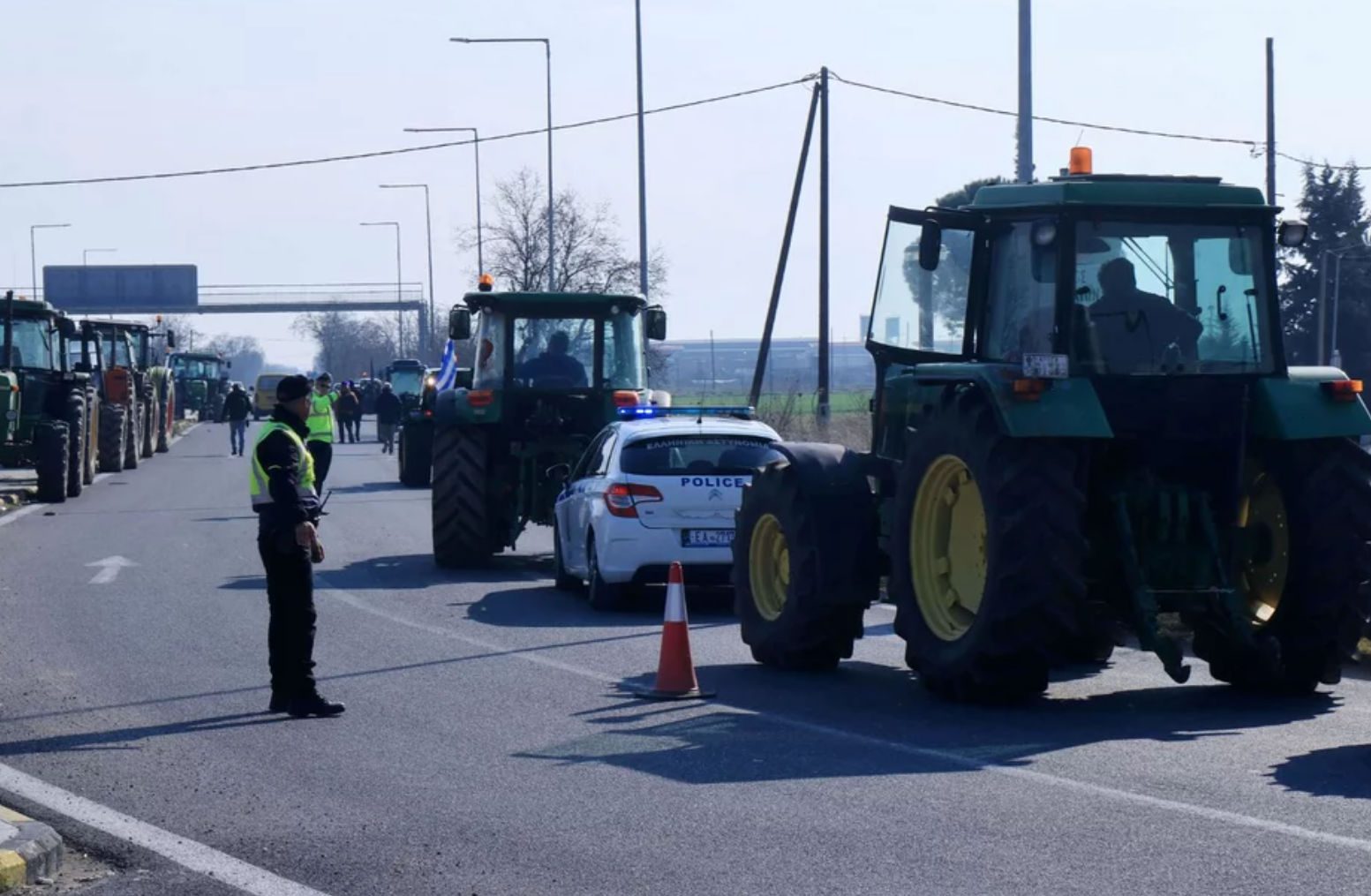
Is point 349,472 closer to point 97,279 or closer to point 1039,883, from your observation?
point 1039,883

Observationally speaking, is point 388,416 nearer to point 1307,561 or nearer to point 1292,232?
point 1292,232

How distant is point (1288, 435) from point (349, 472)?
3166 centimetres

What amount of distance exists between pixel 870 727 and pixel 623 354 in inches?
469

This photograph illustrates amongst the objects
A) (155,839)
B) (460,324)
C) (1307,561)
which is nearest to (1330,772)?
(1307,561)

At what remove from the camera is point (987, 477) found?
1105cm

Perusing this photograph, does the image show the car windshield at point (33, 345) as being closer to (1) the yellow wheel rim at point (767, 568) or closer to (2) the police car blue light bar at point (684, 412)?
(2) the police car blue light bar at point (684, 412)

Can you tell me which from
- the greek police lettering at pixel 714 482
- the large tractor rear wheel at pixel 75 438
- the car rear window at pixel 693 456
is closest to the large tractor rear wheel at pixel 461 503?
the car rear window at pixel 693 456

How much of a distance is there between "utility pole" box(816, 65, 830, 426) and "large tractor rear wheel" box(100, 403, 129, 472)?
42.1ft

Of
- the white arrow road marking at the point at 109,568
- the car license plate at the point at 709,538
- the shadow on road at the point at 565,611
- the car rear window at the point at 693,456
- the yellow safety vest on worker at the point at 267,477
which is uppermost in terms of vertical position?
the yellow safety vest on worker at the point at 267,477

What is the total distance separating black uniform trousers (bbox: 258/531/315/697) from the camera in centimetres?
1124

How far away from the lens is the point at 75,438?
32.0 meters

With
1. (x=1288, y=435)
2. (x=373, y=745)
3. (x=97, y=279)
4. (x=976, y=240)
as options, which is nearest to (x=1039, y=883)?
(x=373, y=745)

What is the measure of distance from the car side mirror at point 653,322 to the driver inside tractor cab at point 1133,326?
11.3m

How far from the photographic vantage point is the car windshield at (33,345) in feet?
105
